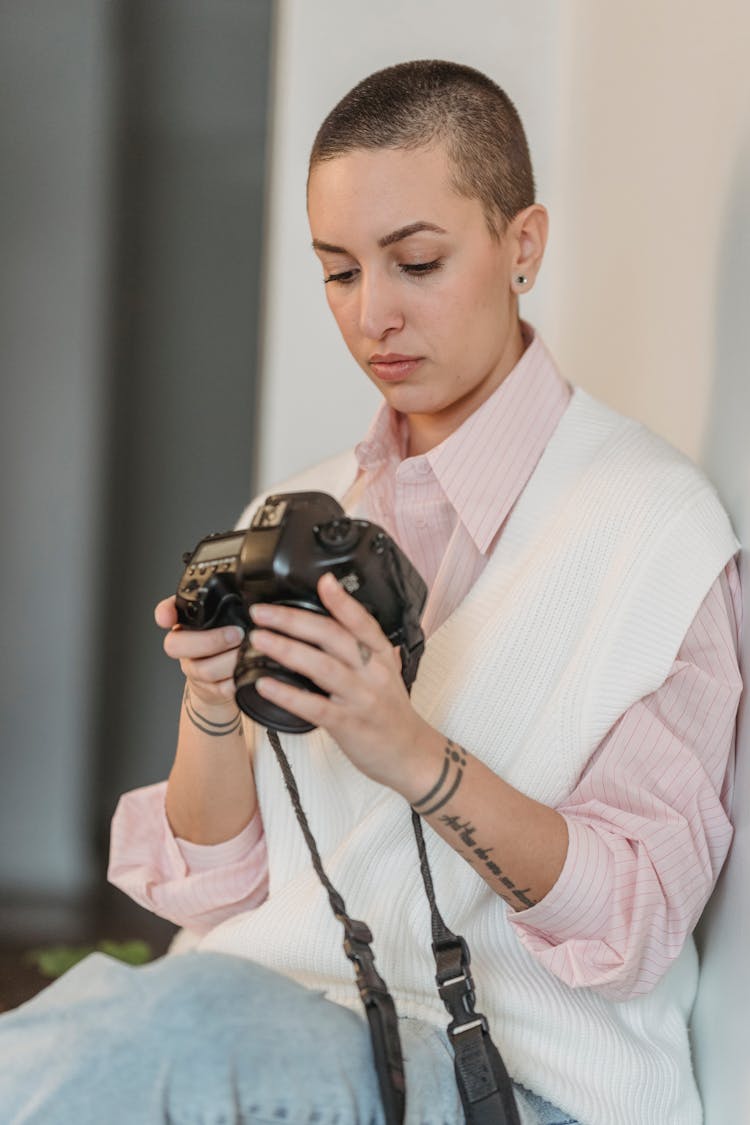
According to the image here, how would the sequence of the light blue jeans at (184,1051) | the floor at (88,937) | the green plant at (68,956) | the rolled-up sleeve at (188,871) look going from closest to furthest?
the light blue jeans at (184,1051) → the rolled-up sleeve at (188,871) → the green plant at (68,956) → the floor at (88,937)

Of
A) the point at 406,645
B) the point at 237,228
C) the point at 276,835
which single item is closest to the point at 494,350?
the point at 406,645

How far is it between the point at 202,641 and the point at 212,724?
0.60 feet

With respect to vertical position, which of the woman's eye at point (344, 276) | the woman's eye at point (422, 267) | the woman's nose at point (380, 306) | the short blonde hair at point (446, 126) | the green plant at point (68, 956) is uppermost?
the short blonde hair at point (446, 126)

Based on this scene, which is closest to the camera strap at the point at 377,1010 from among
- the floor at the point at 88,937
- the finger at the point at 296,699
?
the finger at the point at 296,699

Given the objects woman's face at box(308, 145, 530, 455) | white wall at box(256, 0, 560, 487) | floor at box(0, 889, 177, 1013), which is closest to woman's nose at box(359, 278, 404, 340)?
woman's face at box(308, 145, 530, 455)

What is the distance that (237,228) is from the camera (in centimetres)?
287

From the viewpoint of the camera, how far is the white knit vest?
1.04 metres

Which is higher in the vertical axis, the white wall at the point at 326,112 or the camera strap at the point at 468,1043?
the white wall at the point at 326,112

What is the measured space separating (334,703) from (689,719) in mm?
319

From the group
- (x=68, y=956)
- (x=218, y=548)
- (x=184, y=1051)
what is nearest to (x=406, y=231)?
(x=218, y=548)

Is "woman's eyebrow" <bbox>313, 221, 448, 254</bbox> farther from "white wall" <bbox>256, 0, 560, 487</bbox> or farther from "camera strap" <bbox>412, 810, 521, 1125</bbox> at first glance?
"white wall" <bbox>256, 0, 560, 487</bbox>

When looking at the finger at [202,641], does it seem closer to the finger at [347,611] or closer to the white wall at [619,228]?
the finger at [347,611]

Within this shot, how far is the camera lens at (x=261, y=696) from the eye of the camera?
870 millimetres

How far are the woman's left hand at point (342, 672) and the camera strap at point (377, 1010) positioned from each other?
0.55 feet
